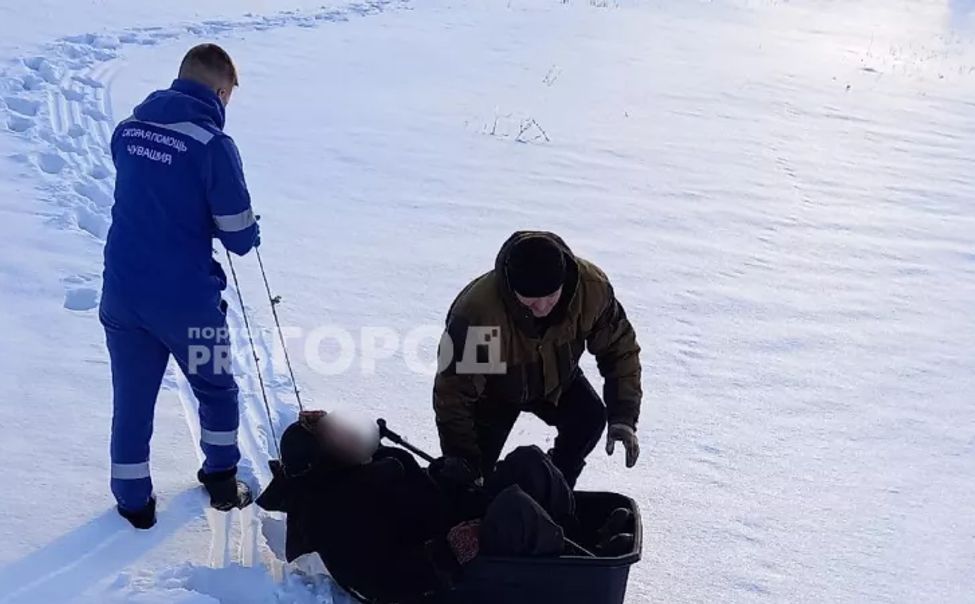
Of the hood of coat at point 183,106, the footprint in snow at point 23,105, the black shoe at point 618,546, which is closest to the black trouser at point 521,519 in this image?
the black shoe at point 618,546

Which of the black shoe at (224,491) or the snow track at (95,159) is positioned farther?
the snow track at (95,159)

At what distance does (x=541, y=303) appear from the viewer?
2.90 metres

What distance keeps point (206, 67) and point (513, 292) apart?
1.12 metres

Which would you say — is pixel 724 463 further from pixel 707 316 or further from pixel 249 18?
pixel 249 18

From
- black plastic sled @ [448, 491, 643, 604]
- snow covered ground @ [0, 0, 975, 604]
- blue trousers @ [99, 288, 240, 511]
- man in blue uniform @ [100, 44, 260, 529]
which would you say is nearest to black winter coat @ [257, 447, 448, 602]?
black plastic sled @ [448, 491, 643, 604]

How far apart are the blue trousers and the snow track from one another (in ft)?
1.04

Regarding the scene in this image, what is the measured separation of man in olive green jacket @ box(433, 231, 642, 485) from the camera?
2908 millimetres

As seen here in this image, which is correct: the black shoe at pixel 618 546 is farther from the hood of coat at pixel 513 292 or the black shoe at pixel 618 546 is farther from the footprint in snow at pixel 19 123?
the footprint in snow at pixel 19 123

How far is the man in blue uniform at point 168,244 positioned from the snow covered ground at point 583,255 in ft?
1.45

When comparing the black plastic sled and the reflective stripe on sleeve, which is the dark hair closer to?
the reflective stripe on sleeve

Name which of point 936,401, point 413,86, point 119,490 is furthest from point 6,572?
point 413,86

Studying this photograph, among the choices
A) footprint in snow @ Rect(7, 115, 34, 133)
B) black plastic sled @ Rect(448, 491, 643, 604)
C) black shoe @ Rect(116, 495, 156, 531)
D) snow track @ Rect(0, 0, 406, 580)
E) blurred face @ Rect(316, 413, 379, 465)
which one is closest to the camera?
black plastic sled @ Rect(448, 491, 643, 604)

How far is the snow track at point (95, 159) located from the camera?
3.57 metres

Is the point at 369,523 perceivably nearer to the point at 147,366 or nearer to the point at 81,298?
the point at 147,366
